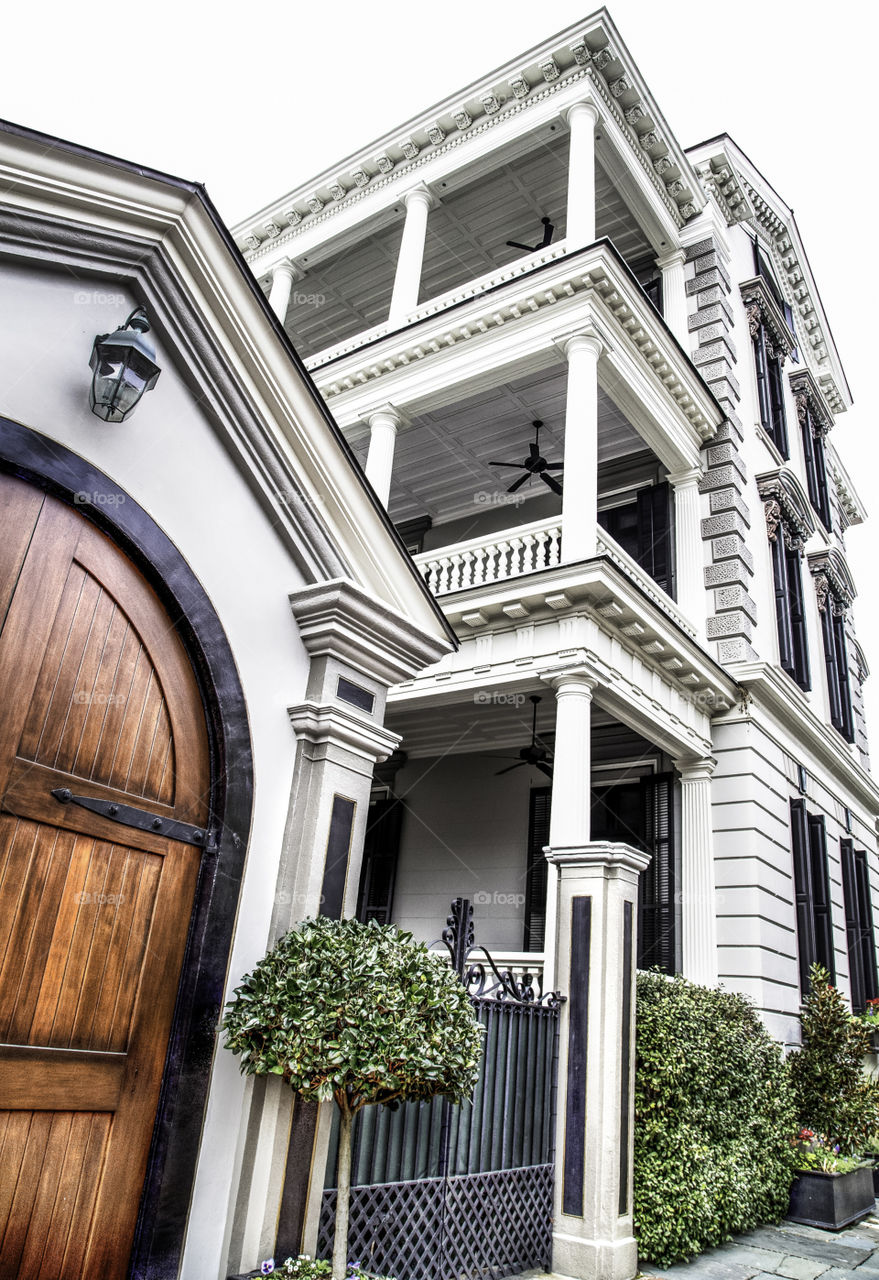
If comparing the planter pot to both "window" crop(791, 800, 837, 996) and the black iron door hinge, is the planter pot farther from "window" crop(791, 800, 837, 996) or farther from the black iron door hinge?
the black iron door hinge

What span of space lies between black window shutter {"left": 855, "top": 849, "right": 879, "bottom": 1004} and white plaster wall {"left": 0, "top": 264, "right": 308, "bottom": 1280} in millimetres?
13227

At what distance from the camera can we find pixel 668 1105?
22.8 ft

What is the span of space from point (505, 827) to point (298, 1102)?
989 centimetres

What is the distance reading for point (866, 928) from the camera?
14.9 m

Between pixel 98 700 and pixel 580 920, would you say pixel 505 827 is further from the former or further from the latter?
pixel 98 700

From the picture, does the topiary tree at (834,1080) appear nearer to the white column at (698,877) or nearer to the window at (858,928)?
the white column at (698,877)

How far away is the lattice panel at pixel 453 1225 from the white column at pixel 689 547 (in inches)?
335

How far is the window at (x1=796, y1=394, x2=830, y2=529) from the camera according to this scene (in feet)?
59.1

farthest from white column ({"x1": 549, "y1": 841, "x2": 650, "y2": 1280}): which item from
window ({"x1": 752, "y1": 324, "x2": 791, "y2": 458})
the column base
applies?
window ({"x1": 752, "y1": 324, "x2": 791, "y2": 458})

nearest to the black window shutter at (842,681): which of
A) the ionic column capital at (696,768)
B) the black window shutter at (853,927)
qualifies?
the black window shutter at (853,927)

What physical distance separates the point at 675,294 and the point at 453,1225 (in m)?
14.5

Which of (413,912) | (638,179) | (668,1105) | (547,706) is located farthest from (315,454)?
(638,179)

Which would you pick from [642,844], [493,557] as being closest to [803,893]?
[642,844]

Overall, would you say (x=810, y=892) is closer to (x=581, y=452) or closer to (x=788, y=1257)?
(x=788, y=1257)
